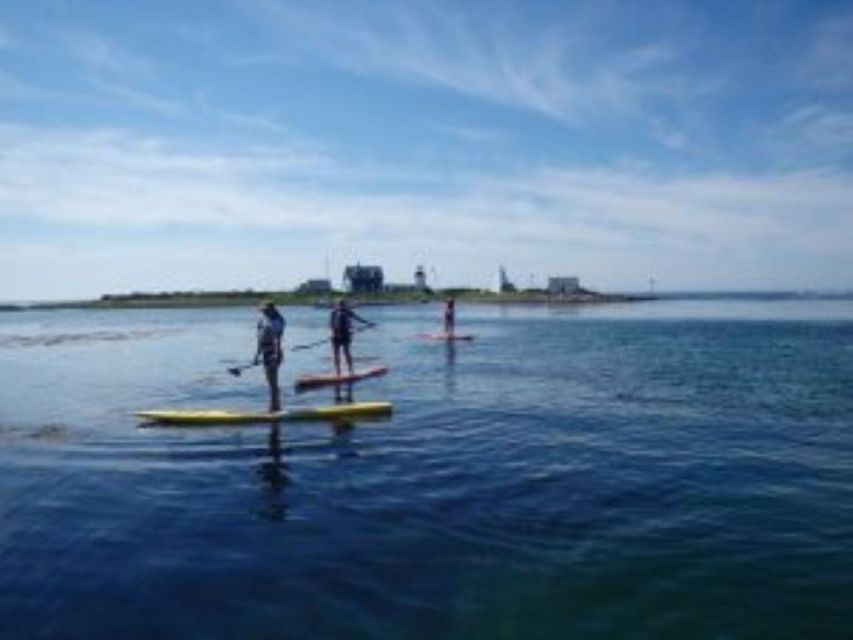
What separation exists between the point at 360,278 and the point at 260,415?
151174 mm

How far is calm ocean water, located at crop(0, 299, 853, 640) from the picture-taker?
8.90 metres

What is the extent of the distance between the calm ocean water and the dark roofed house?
145 meters

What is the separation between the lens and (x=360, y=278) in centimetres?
17100

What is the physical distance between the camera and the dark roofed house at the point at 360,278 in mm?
170375

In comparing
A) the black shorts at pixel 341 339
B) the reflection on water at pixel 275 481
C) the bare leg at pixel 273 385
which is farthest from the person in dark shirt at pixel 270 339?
the black shorts at pixel 341 339

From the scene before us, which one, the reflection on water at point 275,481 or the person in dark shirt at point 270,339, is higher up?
the person in dark shirt at point 270,339

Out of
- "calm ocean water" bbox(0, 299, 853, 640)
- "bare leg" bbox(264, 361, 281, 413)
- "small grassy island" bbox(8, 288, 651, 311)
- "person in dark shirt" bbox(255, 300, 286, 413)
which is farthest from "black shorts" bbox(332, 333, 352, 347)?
"small grassy island" bbox(8, 288, 651, 311)

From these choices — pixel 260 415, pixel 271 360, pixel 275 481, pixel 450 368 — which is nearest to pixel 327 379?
pixel 450 368

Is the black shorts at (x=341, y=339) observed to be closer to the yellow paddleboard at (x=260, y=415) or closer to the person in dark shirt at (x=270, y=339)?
the person in dark shirt at (x=270, y=339)

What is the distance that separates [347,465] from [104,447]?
545 cm

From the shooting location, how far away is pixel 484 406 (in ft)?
76.5

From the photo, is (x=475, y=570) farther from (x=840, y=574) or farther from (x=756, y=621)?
(x=840, y=574)

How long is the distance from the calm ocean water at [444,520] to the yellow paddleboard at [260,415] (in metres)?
0.55

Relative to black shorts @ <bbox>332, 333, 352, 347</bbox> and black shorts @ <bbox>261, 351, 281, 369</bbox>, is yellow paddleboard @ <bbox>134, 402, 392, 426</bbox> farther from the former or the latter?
black shorts @ <bbox>332, 333, 352, 347</bbox>
